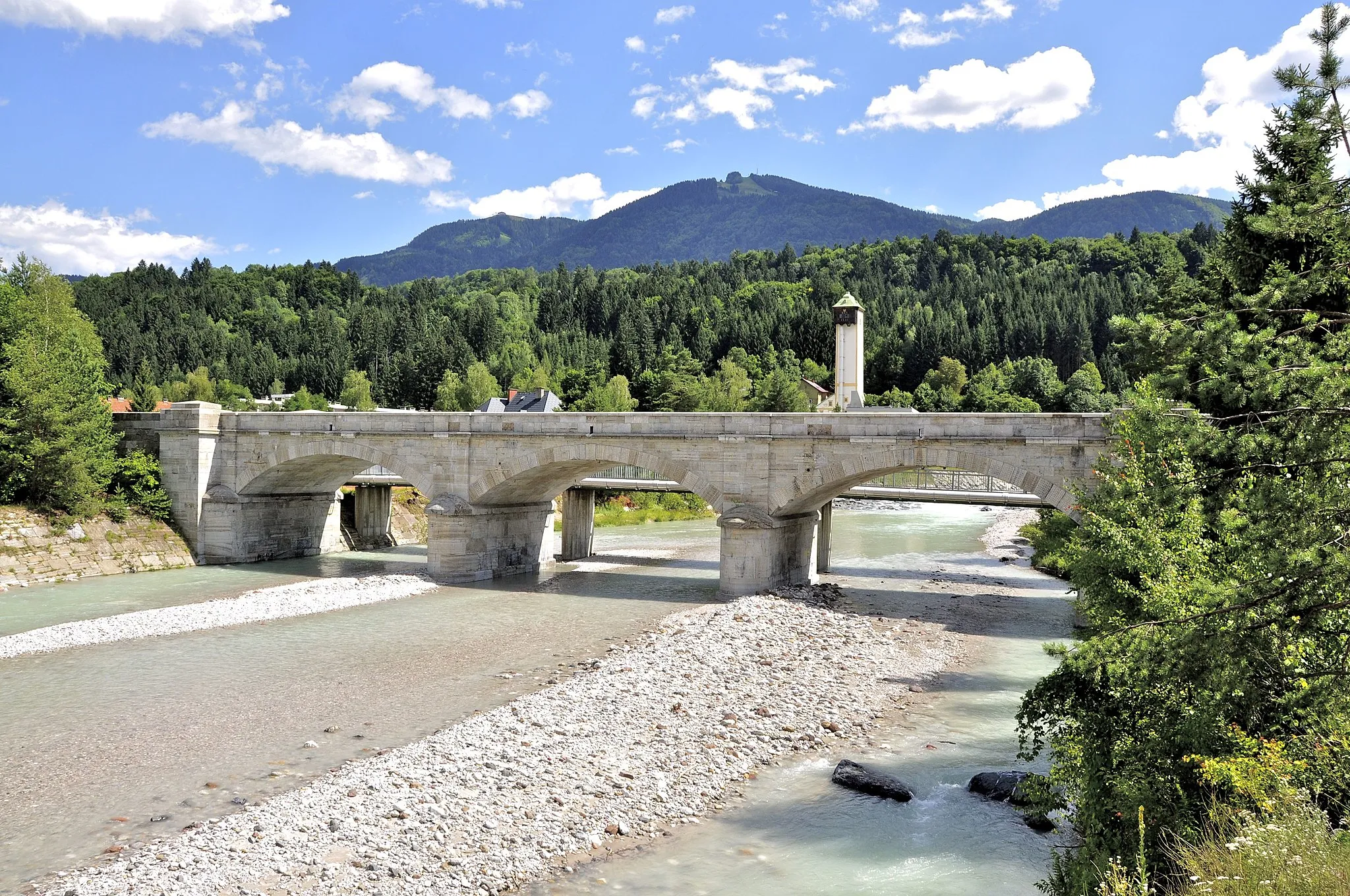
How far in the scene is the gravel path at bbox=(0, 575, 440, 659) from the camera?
22.9 metres

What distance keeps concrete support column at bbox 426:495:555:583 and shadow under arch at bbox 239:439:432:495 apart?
3.73ft

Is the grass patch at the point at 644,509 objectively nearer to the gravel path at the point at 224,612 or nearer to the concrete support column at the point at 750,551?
the gravel path at the point at 224,612

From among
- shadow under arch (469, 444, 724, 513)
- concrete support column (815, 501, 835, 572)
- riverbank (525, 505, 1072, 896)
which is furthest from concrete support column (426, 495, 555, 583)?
riverbank (525, 505, 1072, 896)

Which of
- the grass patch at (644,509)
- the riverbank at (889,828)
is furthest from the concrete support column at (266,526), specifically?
the riverbank at (889,828)

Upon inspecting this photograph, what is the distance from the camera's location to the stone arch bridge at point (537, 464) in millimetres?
25812

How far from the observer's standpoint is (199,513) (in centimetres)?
3619

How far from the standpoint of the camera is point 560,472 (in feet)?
110

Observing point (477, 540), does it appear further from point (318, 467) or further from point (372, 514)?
point (372, 514)

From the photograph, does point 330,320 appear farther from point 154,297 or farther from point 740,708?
point 740,708

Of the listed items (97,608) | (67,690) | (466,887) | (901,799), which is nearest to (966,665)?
(901,799)

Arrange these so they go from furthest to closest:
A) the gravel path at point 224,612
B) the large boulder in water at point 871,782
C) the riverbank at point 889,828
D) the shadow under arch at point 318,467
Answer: the shadow under arch at point 318,467, the gravel path at point 224,612, the large boulder in water at point 871,782, the riverbank at point 889,828

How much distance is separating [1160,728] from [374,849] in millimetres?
8536

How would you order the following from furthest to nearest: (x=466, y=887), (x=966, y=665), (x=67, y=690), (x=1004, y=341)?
1. (x=1004, y=341)
2. (x=966, y=665)
3. (x=67, y=690)
4. (x=466, y=887)

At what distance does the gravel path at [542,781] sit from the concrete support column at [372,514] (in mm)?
24279
